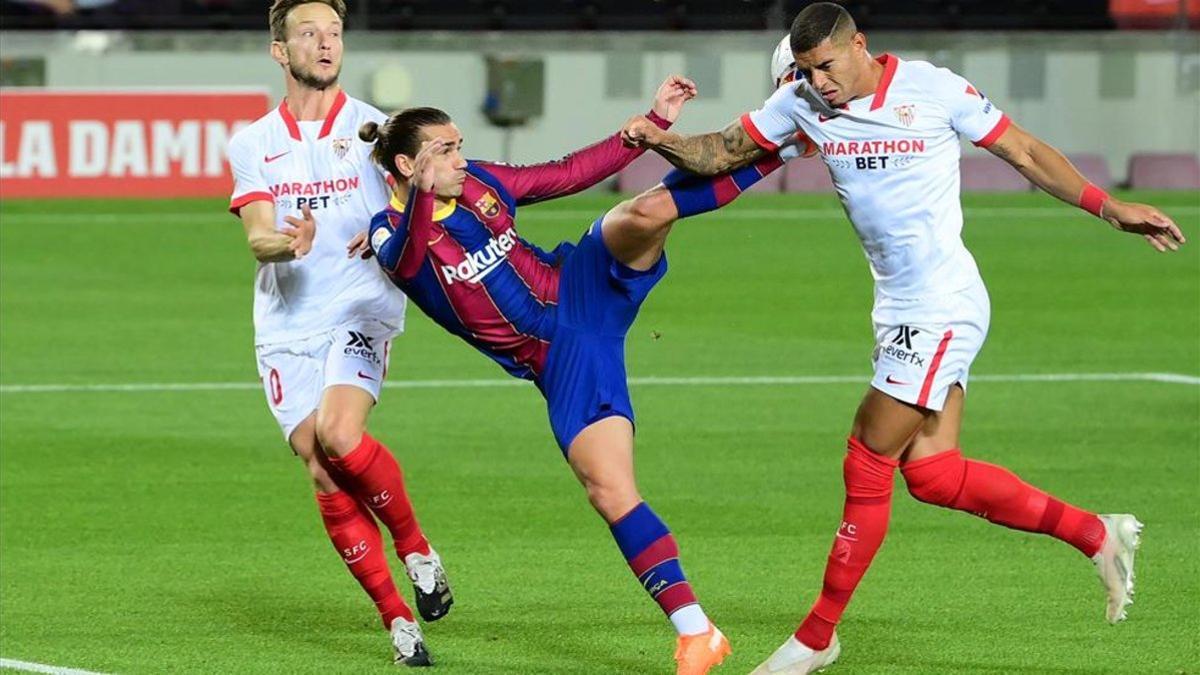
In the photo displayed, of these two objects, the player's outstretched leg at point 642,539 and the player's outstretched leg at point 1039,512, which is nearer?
the player's outstretched leg at point 642,539

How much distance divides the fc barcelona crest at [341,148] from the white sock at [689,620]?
6.52 feet

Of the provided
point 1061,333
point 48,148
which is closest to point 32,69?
point 48,148

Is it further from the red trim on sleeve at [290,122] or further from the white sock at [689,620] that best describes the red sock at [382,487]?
the white sock at [689,620]

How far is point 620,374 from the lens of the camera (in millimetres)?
6812

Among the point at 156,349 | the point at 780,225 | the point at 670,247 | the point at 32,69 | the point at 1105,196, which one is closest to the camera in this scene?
the point at 1105,196

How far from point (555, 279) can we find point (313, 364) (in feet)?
3.20

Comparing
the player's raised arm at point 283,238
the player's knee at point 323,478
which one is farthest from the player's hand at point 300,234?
the player's knee at point 323,478

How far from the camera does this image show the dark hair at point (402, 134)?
676 cm

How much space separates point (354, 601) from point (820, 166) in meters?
19.1

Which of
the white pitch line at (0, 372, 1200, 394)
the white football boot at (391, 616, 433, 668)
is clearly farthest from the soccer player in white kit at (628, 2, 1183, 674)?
the white pitch line at (0, 372, 1200, 394)

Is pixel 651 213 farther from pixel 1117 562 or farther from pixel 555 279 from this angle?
pixel 1117 562

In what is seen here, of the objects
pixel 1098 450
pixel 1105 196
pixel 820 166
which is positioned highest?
pixel 1105 196

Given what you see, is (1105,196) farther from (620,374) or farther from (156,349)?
(156,349)

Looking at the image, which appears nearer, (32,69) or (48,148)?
(48,148)
